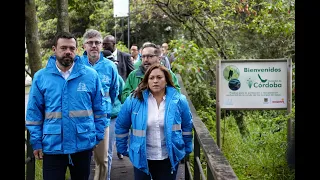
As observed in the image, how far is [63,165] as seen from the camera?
385 cm

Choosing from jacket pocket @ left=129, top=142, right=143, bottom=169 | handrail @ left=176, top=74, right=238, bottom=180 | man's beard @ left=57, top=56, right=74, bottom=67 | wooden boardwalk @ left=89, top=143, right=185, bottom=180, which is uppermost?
man's beard @ left=57, top=56, right=74, bottom=67

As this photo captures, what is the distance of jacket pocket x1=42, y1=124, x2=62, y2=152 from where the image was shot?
12.2 feet

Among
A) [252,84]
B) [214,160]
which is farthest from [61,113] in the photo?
[252,84]

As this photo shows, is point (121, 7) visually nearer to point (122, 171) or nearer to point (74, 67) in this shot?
point (122, 171)

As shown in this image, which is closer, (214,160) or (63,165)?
(214,160)

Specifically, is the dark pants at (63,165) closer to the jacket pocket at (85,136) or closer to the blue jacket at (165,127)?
the jacket pocket at (85,136)

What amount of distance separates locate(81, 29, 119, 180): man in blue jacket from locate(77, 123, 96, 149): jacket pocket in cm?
90

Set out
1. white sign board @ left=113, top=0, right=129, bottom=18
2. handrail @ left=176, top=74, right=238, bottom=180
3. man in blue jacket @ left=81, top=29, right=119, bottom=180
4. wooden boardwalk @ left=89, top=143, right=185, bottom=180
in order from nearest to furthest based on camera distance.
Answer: handrail @ left=176, top=74, right=238, bottom=180
man in blue jacket @ left=81, top=29, right=119, bottom=180
wooden boardwalk @ left=89, top=143, right=185, bottom=180
white sign board @ left=113, top=0, right=129, bottom=18

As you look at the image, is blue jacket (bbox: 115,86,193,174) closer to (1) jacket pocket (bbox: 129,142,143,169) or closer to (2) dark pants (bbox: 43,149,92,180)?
(1) jacket pocket (bbox: 129,142,143,169)

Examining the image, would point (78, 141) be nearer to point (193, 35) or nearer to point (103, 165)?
point (103, 165)

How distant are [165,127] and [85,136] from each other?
2.39ft

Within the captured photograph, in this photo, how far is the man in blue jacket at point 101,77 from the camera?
488 centimetres

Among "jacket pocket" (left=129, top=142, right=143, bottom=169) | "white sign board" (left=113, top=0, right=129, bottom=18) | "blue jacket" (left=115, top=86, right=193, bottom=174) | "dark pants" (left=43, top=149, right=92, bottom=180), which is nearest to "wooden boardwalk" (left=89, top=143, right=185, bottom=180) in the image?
"dark pants" (left=43, top=149, right=92, bottom=180)
